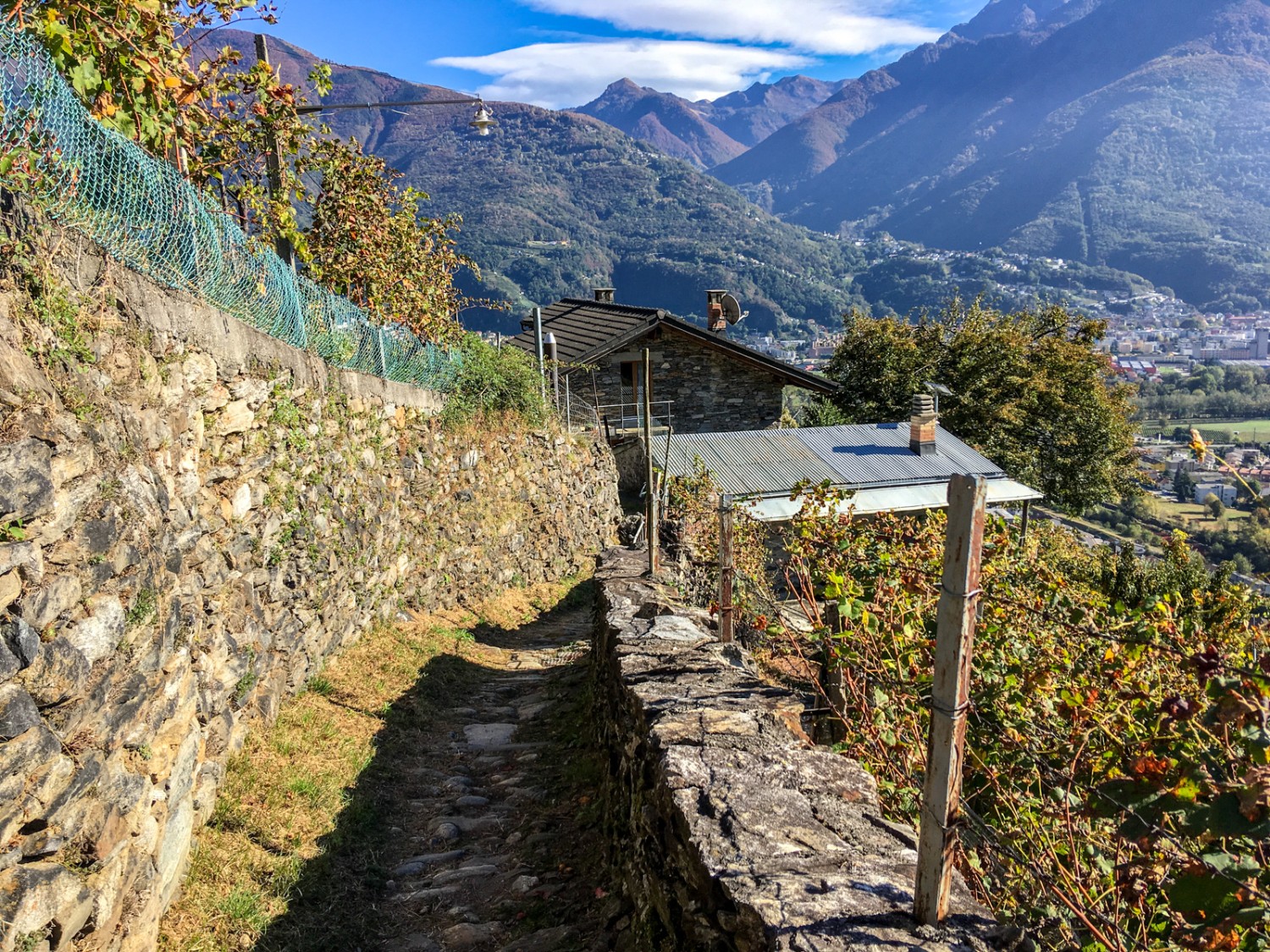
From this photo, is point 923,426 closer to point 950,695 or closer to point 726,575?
point 726,575

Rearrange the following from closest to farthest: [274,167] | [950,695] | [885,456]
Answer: [950,695]
[274,167]
[885,456]

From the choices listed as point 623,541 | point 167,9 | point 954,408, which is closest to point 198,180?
point 167,9

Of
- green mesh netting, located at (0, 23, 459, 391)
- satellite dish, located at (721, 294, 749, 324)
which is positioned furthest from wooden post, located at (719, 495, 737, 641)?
satellite dish, located at (721, 294, 749, 324)

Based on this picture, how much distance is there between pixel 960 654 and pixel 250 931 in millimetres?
3180

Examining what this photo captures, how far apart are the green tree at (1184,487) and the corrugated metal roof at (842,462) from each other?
19.3 m

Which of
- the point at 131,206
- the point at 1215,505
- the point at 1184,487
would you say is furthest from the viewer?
the point at 1184,487

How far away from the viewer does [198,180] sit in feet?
20.4

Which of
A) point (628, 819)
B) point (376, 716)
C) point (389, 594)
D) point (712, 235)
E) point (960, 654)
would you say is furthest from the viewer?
point (712, 235)

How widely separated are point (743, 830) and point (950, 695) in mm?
1008

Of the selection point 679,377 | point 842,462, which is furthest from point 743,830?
point 679,377

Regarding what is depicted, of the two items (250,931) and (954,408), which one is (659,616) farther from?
(954,408)

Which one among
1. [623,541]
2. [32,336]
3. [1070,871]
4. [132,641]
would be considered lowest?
[623,541]

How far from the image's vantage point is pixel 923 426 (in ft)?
60.3

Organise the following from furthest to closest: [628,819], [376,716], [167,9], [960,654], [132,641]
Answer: [376,716]
[167,9]
[628,819]
[132,641]
[960,654]
